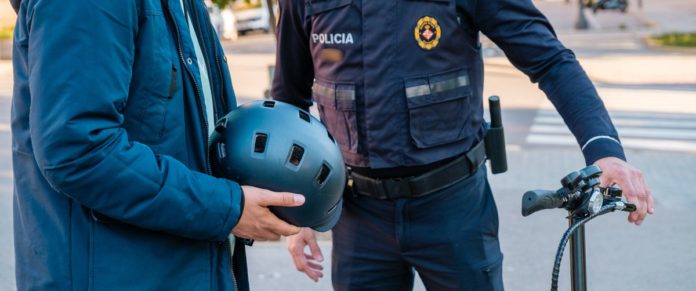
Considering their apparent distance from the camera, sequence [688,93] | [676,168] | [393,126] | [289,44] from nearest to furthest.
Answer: [393,126]
[289,44]
[676,168]
[688,93]

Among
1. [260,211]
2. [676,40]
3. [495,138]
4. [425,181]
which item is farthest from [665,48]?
[260,211]

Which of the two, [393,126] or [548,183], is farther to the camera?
[548,183]

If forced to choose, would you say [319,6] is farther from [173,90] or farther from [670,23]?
[670,23]

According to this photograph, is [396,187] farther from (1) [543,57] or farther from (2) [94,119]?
(2) [94,119]

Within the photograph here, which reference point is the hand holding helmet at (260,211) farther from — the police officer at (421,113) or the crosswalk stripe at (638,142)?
the crosswalk stripe at (638,142)

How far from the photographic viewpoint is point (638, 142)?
379 inches

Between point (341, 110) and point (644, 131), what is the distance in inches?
323

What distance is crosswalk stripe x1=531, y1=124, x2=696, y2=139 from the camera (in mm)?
9953

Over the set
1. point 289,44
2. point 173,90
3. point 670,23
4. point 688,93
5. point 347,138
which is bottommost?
point 670,23

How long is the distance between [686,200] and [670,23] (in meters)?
25.3

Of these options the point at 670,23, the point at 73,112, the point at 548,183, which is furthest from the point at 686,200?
the point at 670,23

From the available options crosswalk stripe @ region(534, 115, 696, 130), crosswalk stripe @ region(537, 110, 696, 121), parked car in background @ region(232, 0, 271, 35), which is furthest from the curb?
parked car in background @ region(232, 0, 271, 35)

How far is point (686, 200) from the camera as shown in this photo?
698cm

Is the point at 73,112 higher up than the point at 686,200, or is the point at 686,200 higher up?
the point at 73,112
